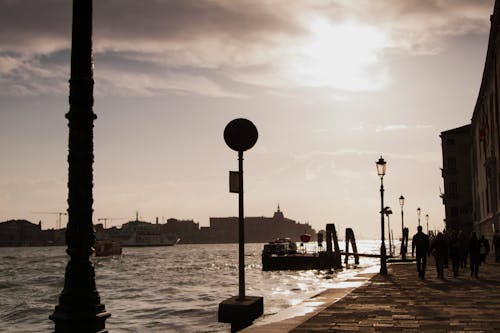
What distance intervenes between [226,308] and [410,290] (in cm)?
853

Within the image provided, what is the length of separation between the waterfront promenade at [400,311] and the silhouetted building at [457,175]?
68897 mm

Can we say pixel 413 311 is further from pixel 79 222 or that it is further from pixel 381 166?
pixel 381 166

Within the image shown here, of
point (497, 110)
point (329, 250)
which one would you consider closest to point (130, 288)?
point (329, 250)

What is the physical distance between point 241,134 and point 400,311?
→ 459 centimetres

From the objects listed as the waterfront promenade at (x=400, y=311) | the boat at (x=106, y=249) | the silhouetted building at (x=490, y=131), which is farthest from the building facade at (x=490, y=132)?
the boat at (x=106, y=249)

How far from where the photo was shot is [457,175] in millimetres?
83250

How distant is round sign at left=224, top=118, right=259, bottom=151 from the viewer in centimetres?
1008

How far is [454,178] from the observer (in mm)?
83500

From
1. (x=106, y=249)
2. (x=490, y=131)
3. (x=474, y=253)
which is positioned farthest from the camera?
(x=106, y=249)

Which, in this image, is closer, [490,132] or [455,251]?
[455,251]

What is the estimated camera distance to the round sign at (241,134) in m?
10.1

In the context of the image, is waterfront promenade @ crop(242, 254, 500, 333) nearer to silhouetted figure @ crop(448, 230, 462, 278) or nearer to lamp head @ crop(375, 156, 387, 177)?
silhouetted figure @ crop(448, 230, 462, 278)

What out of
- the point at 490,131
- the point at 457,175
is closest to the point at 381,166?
the point at 490,131

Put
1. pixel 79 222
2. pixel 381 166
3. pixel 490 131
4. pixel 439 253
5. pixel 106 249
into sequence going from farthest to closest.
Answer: pixel 106 249 → pixel 490 131 → pixel 381 166 → pixel 439 253 → pixel 79 222
